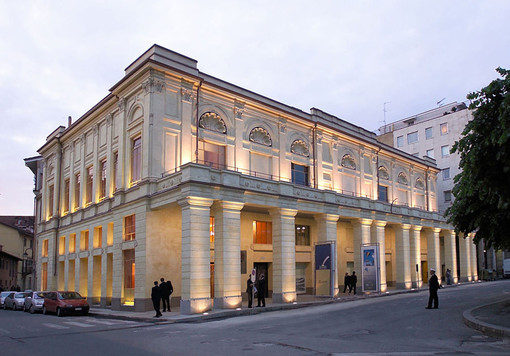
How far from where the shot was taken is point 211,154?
95.5 feet

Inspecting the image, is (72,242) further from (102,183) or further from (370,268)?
(370,268)

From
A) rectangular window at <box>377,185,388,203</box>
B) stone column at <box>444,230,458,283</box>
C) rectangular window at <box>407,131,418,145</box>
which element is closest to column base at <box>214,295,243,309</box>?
rectangular window at <box>377,185,388,203</box>

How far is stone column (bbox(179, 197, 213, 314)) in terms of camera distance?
22.8 meters

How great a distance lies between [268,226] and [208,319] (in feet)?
40.7

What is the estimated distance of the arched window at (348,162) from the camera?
3853 cm

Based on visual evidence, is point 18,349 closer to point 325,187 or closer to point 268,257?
point 268,257

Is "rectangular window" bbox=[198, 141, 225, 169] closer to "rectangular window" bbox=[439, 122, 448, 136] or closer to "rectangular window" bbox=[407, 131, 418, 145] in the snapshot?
"rectangular window" bbox=[439, 122, 448, 136]

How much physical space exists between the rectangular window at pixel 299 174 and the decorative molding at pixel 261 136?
9.43 feet

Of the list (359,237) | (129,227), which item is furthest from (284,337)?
(359,237)

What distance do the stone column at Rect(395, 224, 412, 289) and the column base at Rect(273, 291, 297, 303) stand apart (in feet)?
46.3

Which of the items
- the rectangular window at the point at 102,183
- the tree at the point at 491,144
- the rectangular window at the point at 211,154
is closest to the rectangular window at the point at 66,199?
the rectangular window at the point at 102,183

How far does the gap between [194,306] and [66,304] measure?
8516mm

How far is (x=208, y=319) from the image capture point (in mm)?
21453

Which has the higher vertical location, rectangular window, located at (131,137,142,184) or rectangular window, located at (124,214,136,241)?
rectangular window, located at (131,137,142,184)
